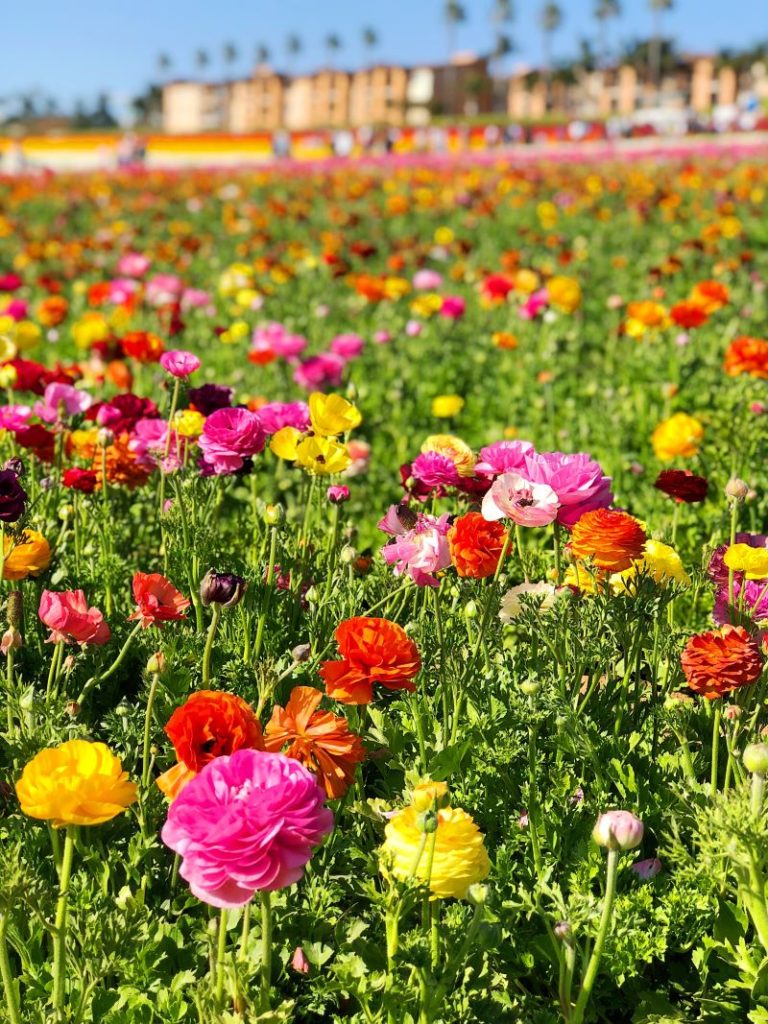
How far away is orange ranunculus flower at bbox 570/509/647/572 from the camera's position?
6.30ft

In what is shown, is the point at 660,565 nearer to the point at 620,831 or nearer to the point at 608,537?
the point at 608,537

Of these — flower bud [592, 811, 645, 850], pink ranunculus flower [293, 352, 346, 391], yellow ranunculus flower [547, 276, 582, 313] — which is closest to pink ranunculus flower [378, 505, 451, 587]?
flower bud [592, 811, 645, 850]

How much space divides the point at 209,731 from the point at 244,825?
0.70 feet

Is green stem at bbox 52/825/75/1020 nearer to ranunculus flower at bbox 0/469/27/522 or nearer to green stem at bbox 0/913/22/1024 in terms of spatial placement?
green stem at bbox 0/913/22/1024

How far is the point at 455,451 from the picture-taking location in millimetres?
2342

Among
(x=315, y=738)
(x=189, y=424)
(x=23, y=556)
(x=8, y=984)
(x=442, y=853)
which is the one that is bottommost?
(x=8, y=984)

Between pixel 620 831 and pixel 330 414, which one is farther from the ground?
pixel 330 414

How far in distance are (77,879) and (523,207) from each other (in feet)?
37.8

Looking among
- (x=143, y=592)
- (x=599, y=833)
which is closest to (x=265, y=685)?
(x=143, y=592)

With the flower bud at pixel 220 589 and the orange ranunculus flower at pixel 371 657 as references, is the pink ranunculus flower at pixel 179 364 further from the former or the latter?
the orange ranunculus flower at pixel 371 657

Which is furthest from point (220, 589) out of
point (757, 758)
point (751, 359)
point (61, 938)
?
point (751, 359)

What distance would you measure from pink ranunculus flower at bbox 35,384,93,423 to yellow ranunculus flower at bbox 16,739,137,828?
157 cm

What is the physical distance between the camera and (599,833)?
4.93ft

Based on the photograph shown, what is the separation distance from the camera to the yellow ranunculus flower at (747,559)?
1.98m
